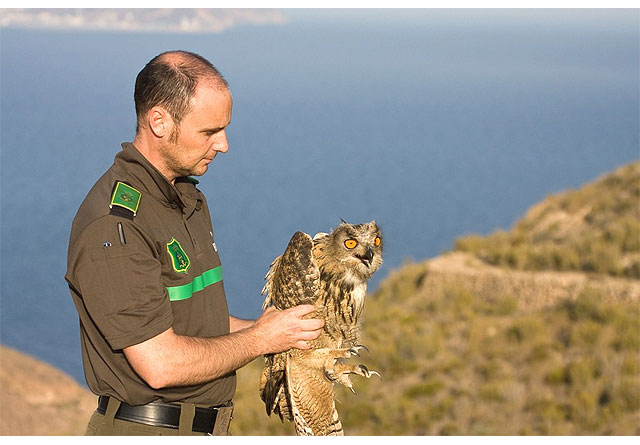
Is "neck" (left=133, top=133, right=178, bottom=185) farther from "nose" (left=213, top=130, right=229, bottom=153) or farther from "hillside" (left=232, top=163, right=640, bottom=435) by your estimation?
"hillside" (left=232, top=163, right=640, bottom=435)

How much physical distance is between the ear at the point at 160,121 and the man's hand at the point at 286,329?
2.89 feet

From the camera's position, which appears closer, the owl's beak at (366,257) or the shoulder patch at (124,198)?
the shoulder patch at (124,198)

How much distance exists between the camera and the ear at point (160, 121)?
278 cm


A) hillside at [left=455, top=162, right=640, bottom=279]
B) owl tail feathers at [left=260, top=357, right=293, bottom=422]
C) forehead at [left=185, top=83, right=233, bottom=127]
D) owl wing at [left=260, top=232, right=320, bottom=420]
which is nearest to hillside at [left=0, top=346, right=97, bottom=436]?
owl tail feathers at [left=260, top=357, right=293, bottom=422]

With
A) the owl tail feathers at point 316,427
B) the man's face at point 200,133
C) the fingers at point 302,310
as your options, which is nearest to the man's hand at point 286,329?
the fingers at point 302,310

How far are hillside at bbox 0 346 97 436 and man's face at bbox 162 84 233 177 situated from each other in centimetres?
1056

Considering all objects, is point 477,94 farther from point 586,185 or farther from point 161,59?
point 161,59

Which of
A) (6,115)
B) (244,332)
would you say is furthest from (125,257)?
(6,115)

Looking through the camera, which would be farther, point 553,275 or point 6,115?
point 6,115

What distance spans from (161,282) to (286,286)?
803 millimetres

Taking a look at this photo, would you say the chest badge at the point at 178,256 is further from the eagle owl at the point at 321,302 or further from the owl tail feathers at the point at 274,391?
the owl tail feathers at the point at 274,391

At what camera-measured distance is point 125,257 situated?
2.56 meters

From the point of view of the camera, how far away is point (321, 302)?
342cm

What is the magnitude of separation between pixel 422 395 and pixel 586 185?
1373 cm
